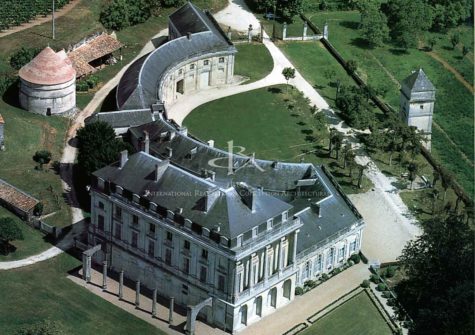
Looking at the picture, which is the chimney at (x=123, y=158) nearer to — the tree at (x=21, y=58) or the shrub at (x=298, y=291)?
the shrub at (x=298, y=291)

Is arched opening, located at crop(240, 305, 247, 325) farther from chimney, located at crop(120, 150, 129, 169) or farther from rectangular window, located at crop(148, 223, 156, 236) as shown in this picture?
chimney, located at crop(120, 150, 129, 169)

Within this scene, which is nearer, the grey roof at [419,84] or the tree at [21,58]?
the grey roof at [419,84]

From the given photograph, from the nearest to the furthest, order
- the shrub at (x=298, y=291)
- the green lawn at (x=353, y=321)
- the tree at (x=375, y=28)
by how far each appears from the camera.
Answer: the green lawn at (x=353, y=321) → the shrub at (x=298, y=291) → the tree at (x=375, y=28)

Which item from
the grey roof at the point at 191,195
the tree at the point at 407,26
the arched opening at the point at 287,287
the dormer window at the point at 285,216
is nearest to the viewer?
the grey roof at the point at 191,195

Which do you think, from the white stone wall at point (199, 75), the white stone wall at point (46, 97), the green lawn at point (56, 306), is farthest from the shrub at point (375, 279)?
the white stone wall at point (46, 97)

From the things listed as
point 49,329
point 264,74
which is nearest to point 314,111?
point 264,74

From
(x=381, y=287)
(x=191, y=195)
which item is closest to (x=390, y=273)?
(x=381, y=287)
